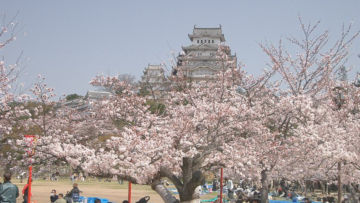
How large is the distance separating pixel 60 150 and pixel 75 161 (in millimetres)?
533

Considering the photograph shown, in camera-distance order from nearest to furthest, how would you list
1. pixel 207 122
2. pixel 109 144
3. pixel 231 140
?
pixel 109 144
pixel 207 122
pixel 231 140

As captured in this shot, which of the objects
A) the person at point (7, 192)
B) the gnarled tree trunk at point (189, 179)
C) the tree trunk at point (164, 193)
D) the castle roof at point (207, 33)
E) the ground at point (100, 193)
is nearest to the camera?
the person at point (7, 192)

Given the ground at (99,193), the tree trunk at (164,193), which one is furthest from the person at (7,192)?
the ground at (99,193)

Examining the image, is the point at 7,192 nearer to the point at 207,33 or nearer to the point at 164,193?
the point at 164,193

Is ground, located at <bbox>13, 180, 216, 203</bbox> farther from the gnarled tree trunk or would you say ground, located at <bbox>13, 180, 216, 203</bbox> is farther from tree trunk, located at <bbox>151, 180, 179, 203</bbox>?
the gnarled tree trunk

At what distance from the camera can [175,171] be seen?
30.2 ft

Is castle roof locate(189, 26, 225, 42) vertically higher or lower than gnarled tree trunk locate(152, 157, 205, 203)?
higher

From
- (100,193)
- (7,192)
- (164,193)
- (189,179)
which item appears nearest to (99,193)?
(100,193)

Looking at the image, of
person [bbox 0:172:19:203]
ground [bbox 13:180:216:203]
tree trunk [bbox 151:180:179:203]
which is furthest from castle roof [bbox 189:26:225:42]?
person [bbox 0:172:19:203]

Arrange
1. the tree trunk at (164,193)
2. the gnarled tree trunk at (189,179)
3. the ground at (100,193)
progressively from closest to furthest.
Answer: the gnarled tree trunk at (189,179)
the tree trunk at (164,193)
the ground at (100,193)

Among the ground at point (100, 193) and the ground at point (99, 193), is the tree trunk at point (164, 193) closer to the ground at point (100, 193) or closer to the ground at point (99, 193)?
the ground at point (100, 193)

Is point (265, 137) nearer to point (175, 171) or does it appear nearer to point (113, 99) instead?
point (175, 171)

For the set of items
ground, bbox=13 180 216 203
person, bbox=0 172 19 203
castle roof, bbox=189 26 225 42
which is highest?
castle roof, bbox=189 26 225 42

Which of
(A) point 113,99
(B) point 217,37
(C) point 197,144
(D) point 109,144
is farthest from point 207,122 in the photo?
(B) point 217,37
